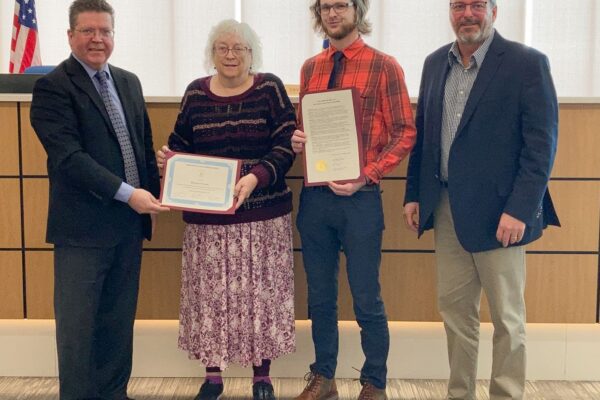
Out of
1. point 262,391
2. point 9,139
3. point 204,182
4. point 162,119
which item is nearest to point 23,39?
point 9,139

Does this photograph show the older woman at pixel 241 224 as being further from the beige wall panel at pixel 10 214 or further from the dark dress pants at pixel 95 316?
the beige wall panel at pixel 10 214

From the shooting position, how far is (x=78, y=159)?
2.34m

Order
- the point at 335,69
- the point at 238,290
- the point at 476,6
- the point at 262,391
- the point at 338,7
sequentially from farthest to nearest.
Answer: the point at 262,391
the point at 238,290
the point at 335,69
the point at 338,7
the point at 476,6

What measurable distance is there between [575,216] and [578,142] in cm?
34

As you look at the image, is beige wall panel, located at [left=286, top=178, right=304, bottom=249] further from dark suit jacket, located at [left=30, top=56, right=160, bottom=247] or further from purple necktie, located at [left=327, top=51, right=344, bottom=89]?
dark suit jacket, located at [left=30, top=56, right=160, bottom=247]

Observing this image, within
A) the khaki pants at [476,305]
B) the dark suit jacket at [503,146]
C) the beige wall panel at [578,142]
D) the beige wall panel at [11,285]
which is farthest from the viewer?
the beige wall panel at [11,285]

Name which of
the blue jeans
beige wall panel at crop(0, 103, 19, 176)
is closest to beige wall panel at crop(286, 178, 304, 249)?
the blue jeans

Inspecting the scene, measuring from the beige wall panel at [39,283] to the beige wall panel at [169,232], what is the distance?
48 cm

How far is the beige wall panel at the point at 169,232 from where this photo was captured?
312 centimetres

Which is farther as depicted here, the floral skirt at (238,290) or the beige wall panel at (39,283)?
the beige wall panel at (39,283)

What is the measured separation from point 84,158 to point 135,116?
1.12 ft

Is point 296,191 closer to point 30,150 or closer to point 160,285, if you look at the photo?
point 160,285

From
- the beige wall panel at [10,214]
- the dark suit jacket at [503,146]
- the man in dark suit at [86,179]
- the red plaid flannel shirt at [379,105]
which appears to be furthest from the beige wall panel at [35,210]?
the dark suit jacket at [503,146]

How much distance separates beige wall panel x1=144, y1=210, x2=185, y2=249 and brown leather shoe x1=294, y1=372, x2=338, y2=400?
0.90m
